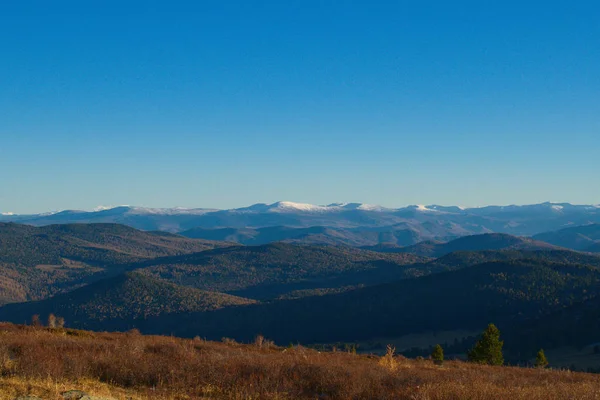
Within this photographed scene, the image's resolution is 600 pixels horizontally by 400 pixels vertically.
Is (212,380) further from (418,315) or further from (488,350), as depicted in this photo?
(418,315)

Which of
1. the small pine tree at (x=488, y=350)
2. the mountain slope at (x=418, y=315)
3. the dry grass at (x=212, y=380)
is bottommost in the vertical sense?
the mountain slope at (x=418, y=315)

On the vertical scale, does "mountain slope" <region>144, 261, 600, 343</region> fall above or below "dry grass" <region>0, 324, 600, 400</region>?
below

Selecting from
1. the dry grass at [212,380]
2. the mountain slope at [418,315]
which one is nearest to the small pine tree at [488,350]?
the dry grass at [212,380]

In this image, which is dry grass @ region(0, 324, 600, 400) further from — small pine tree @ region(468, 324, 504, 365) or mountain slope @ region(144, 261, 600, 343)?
mountain slope @ region(144, 261, 600, 343)

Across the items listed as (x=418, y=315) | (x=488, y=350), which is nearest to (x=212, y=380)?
(x=488, y=350)

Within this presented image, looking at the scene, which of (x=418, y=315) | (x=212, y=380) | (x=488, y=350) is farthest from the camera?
(x=418, y=315)

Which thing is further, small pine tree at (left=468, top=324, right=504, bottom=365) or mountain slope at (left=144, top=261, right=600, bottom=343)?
mountain slope at (left=144, top=261, right=600, bottom=343)

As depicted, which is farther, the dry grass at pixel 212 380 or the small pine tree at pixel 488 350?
the small pine tree at pixel 488 350

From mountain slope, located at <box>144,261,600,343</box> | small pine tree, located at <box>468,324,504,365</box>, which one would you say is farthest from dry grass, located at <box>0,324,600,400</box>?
mountain slope, located at <box>144,261,600,343</box>

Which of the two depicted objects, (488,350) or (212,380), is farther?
(488,350)

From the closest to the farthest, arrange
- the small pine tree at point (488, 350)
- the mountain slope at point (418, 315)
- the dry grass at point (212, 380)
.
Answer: the dry grass at point (212, 380) → the small pine tree at point (488, 350) → the mountain slope at point (418, 315)

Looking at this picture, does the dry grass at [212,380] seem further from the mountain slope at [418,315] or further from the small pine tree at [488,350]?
the mountain slope at [418,315]

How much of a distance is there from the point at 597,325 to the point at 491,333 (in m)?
79.6

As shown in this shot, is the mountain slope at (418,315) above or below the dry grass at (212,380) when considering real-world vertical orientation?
below
